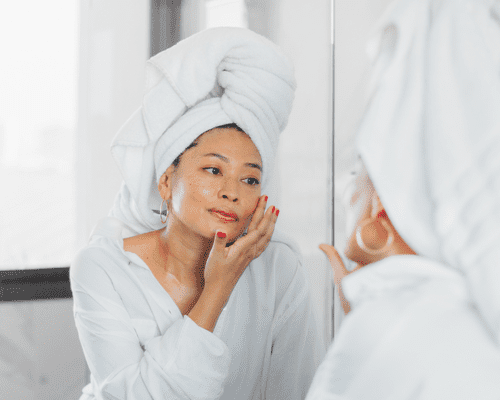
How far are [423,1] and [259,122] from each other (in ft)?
1.68

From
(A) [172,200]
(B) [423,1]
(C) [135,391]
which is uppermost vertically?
(B) [423,1]

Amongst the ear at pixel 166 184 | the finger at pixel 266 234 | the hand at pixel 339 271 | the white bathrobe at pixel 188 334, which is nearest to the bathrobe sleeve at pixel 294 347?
the white bathrobe at pixel 188 334

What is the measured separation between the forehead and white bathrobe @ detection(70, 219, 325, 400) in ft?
0.85

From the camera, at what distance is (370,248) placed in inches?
15.7

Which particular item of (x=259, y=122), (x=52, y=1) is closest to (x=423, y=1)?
(x=259, y=122)

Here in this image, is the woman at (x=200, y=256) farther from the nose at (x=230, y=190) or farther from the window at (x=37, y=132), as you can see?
the window at (x=37, y=132)

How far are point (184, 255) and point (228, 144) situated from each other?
0.89 feet

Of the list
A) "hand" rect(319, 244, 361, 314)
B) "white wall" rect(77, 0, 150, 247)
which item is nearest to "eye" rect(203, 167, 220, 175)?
"hand" rect(319, 244, 361, 314)

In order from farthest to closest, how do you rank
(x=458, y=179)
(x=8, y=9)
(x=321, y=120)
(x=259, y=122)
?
1. (x=8, y=9)
2. (x=321, y=120)
3. (x=259, y=122)
4. (x=458, y=179)

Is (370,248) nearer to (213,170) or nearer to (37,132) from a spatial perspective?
(213,170)

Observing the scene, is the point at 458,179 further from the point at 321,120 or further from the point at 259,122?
the point at 321,120

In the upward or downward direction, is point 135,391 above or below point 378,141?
below

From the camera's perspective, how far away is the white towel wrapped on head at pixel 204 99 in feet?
2.71

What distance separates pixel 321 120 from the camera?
0.99 m
